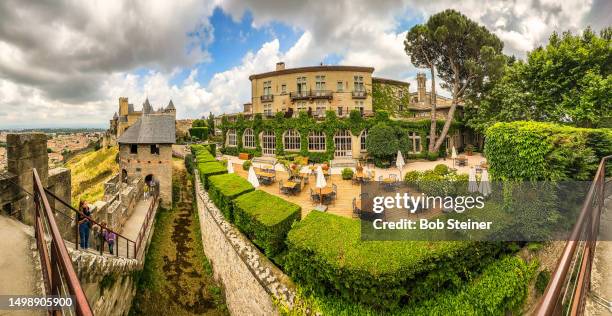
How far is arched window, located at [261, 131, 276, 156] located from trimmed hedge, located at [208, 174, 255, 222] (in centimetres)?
1492

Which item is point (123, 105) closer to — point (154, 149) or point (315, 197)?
point (154, 149)

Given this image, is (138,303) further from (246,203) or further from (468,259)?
(468,259)

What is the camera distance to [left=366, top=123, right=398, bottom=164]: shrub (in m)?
21.9

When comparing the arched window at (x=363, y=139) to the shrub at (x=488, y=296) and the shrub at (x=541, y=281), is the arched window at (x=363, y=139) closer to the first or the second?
the shrub at (x=488, y=296)

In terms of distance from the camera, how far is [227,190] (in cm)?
1120

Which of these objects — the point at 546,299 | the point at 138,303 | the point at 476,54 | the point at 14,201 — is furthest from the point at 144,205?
the point at 476,54

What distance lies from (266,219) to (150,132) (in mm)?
16634

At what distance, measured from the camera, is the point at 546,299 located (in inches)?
55.6

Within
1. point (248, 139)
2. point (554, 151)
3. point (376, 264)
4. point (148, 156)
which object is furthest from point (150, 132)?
point (554, 151)

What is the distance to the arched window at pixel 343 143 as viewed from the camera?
26234 mm

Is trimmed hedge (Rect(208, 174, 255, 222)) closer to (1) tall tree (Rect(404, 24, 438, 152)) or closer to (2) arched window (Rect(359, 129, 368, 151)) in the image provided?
(2) arched window (Rect(359, 129, 368, 151))

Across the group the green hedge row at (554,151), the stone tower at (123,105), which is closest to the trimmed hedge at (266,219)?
the green hedge row at (554,151)

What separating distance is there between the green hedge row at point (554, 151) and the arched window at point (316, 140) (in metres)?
19.8

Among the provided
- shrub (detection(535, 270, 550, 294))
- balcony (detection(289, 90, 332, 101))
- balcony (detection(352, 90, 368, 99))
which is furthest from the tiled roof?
balcony (detection(352, 90, 368, 99))
